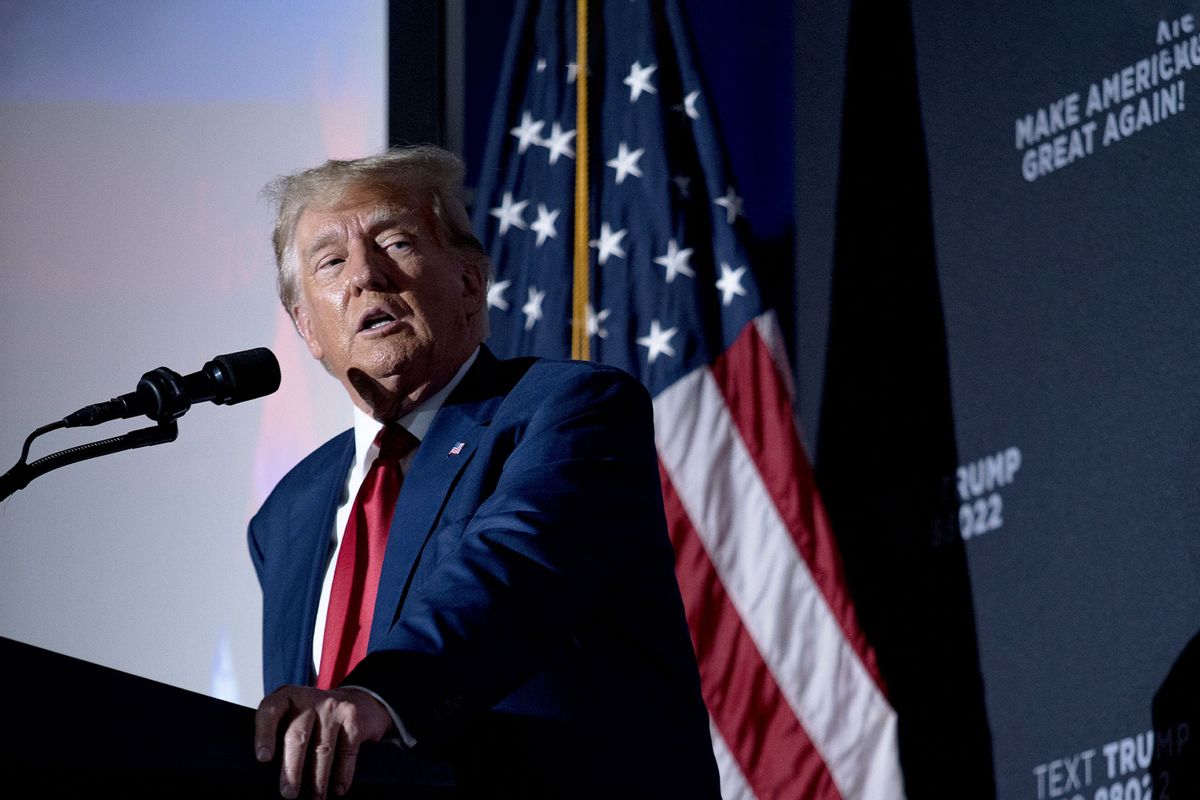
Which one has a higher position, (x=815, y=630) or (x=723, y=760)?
(x=815, y=630)

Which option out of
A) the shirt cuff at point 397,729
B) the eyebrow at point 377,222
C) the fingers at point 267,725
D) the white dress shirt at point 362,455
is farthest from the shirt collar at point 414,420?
the fingers at point 267,725

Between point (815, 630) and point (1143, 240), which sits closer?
point (1143, 240)

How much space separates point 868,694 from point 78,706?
→ 2182 mm

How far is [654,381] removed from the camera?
3.23m

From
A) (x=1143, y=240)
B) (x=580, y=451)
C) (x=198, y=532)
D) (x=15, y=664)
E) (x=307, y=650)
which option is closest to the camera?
(x=15, y=664)

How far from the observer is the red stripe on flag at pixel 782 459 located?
306cm

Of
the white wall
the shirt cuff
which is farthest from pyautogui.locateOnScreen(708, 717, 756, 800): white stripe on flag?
the shirt cuff

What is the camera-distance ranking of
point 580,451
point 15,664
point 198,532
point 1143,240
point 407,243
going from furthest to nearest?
point 198,532
point 1143,240
point 407,243
point 580,451
point 15,664

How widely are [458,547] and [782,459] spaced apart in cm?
163

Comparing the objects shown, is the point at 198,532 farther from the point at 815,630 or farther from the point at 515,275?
the point at 815,630

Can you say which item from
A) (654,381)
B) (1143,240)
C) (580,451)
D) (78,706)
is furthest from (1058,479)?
(78,706)

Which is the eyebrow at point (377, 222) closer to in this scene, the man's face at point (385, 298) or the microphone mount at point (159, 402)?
the man's face at point (385, 298)

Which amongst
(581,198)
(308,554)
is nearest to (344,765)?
(308,554)

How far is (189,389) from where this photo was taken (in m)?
1.73
